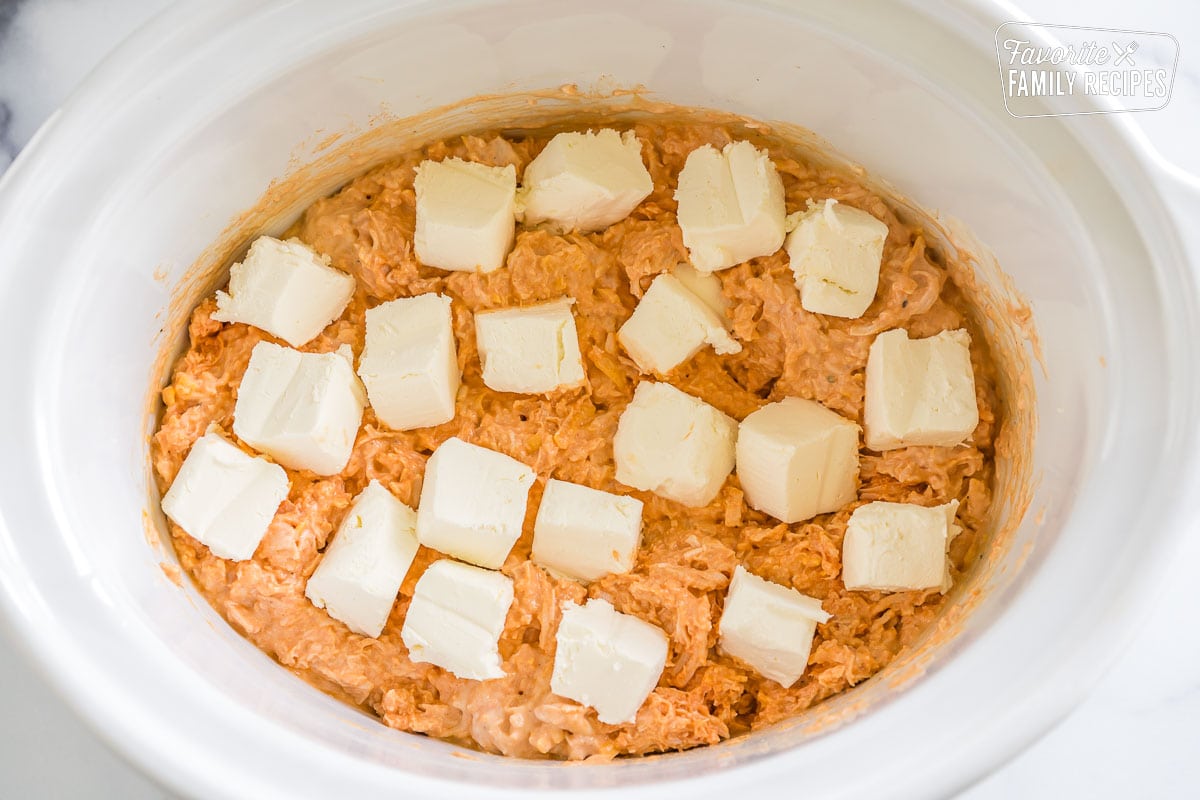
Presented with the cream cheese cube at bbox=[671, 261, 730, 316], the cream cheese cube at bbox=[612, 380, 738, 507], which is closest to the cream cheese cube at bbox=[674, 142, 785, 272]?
the cream cheese cube at bbox=[671, 261, 730, 316]

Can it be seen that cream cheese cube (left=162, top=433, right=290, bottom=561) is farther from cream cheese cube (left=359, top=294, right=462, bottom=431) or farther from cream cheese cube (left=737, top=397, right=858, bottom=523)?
cream cheese cube (left=737, top=397, right=858, bottom=523)

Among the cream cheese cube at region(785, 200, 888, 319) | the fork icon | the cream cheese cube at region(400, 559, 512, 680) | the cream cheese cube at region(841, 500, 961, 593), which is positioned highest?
the fork icon

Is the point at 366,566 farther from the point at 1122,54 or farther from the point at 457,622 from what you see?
the point at 1122,54

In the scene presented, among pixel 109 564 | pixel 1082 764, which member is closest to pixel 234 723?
pixel 109 564

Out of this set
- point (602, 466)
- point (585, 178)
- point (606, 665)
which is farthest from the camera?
point (602, 466)

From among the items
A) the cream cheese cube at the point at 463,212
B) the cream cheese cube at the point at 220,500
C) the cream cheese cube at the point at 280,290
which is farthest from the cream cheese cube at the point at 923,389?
the cream cheese cube at the point at 220,500

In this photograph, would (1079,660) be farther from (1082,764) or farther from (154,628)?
(154,628)

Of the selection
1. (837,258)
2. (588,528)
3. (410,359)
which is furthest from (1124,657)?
(410,359)
